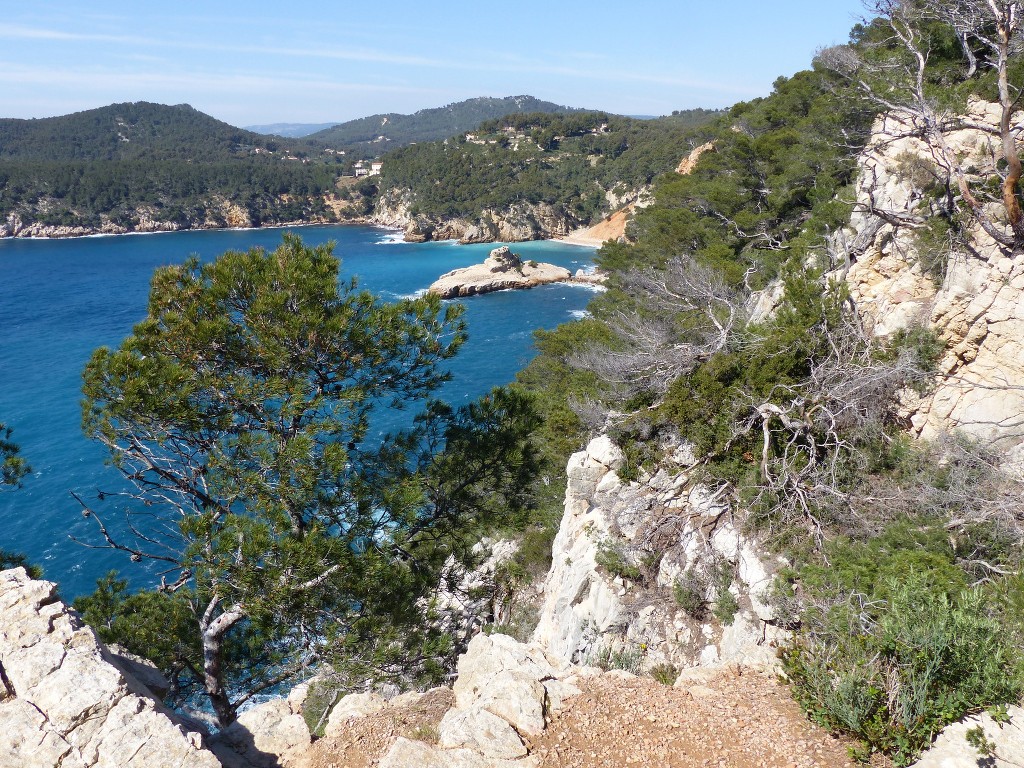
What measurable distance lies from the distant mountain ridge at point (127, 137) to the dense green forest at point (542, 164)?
67.7 meters

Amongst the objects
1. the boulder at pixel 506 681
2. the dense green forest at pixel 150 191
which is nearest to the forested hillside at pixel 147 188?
the dense green forest at pixel 150 191

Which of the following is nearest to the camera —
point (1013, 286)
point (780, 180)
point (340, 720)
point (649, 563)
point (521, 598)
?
point (340, 720)

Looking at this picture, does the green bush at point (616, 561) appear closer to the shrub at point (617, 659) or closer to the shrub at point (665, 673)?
the shrub at point (617, 659)

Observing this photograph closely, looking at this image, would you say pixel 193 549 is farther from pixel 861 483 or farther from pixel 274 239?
pixel 274 239

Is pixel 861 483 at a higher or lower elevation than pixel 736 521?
higher

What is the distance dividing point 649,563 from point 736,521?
1380 millimetres

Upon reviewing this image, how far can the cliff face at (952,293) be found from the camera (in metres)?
7.95

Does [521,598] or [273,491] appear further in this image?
[521,598]

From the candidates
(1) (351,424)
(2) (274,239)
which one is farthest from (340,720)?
(2) (274,239)

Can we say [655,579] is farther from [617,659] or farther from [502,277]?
[502,277]

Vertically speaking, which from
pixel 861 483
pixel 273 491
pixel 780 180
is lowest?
pixel 861 483

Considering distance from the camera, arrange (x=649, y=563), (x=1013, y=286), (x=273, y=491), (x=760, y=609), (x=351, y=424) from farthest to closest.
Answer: (x=649, y=563)
(x=1013, y=286)
(x=760, y=609)
(x=351, y=424)
(x=273, y=491)

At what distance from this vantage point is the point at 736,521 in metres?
8.54

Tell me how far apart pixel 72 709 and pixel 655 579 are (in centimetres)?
687
